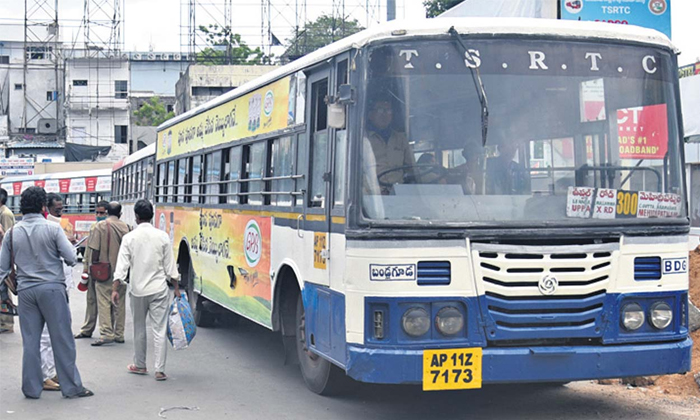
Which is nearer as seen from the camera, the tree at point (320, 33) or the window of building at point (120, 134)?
the tree at point (320, 33)

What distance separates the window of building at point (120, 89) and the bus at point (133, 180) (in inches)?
1756

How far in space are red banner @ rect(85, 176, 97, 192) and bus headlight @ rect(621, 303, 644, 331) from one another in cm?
2925

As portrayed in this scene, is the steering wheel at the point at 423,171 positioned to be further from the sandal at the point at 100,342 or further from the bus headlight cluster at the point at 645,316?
the sandal at the point at 100,342

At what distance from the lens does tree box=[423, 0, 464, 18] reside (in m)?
40.7

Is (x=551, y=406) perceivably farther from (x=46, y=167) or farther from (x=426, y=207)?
(x=46, y=167)

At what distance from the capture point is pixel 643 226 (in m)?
6.89

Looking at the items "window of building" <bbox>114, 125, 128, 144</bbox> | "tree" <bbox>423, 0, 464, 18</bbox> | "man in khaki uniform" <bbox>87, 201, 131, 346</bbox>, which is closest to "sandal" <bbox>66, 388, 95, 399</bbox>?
"man in khaki uniform" <bbox>87, 201, 131, 346</bbox>

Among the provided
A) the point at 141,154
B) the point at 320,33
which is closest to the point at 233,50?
the point at 320,33

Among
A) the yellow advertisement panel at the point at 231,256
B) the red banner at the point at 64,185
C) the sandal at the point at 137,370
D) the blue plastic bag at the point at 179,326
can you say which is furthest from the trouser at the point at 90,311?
the red banner at the point at 64,185

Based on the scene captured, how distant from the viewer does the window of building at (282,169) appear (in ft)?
28.3

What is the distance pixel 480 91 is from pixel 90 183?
29243mm

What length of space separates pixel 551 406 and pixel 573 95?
2.73 meters

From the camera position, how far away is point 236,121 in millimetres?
10906

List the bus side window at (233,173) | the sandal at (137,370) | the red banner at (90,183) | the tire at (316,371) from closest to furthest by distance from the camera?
the tire at (316,371) → the sandal at (137,370) → the bus side window at (233,173) → the red banner at (90,183)
